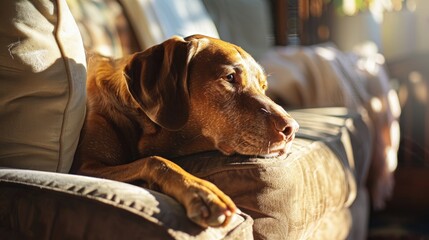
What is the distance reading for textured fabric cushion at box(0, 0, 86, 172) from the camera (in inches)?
55.5

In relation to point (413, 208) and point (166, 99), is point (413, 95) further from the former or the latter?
point (166, 99)

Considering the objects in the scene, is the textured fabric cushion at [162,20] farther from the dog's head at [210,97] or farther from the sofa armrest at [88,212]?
the sofa armrest at [88,212]

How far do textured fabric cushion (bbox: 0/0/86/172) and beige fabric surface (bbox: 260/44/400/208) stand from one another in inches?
70.5

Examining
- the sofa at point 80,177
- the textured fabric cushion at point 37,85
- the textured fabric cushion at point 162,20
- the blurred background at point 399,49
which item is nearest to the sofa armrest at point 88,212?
the sofa at point 80,177

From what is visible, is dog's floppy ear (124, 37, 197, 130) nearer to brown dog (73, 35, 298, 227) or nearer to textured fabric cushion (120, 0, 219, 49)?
brown dog (73, 35, 298, 227)

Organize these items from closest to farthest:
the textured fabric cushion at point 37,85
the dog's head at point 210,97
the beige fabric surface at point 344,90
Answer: the textured fabric cushion at point 37,85, the dog's head at point 210,97, the beige fabric surface at point 344,90

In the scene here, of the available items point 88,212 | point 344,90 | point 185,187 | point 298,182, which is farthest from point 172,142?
point 344,90

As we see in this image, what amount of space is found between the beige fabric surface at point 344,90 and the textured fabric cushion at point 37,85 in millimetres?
1790

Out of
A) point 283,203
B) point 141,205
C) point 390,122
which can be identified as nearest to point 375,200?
point 390,122

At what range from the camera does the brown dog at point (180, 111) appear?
159 centimetres

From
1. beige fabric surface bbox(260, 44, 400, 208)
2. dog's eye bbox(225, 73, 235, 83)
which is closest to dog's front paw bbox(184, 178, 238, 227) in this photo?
dog's eye bbox(225, 73, 235, 83)

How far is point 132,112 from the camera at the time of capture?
1681 millimetres

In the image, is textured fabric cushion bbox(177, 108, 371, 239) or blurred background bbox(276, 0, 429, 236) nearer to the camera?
textured fabric cushion bbox(177, 108, 371, 239)

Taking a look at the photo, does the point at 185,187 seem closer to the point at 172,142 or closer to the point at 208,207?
the point at 208,207
